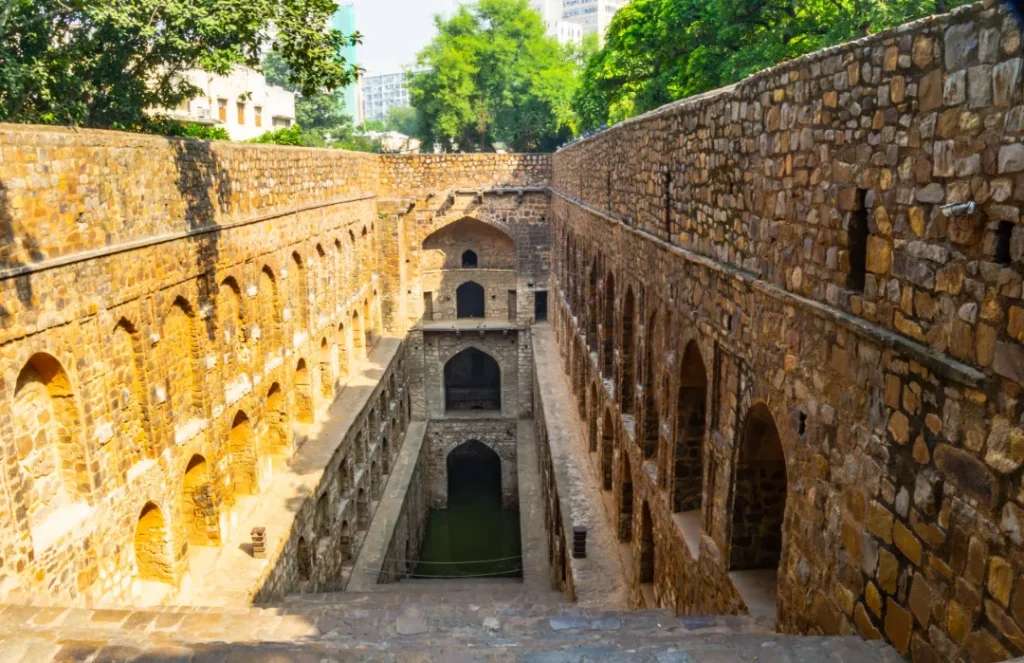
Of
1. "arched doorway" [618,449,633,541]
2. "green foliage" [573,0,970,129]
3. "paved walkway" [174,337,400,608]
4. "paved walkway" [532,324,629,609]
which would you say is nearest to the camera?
"paved walkway" [174,337,400,608]

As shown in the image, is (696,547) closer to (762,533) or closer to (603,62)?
(762,533)

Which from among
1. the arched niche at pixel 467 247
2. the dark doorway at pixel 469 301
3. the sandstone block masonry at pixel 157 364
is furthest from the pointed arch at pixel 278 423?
the dark doorway at pixel 469 301

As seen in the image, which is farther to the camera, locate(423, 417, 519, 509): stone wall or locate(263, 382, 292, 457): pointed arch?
locate(423, 417, 519, 509): stone wall

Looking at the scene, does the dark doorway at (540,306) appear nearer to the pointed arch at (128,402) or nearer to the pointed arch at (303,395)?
the pointed arch at (303,395)

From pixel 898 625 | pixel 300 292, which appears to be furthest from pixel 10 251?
pixel 300 292

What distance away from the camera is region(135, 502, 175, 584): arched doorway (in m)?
10.2

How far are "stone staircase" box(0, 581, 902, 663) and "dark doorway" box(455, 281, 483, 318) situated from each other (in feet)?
73.1

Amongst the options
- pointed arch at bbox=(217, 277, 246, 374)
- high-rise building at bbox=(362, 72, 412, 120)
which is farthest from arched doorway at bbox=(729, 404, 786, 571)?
high-rise building at bbox=(362, 72, 412, 120)

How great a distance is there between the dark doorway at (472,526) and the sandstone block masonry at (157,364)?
12.8ft

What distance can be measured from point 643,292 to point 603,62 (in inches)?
665

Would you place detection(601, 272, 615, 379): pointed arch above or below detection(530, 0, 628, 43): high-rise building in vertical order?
below

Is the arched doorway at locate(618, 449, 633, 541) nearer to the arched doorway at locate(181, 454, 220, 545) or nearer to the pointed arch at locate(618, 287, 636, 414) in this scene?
the pointed arch at locate(618, 287, 636, 414)

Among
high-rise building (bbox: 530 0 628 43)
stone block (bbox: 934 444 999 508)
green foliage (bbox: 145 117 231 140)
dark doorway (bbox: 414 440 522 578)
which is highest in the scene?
high-rise building (bbox: 530 0 628 43)

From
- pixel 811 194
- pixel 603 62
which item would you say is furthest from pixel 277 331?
pixel 603 62
